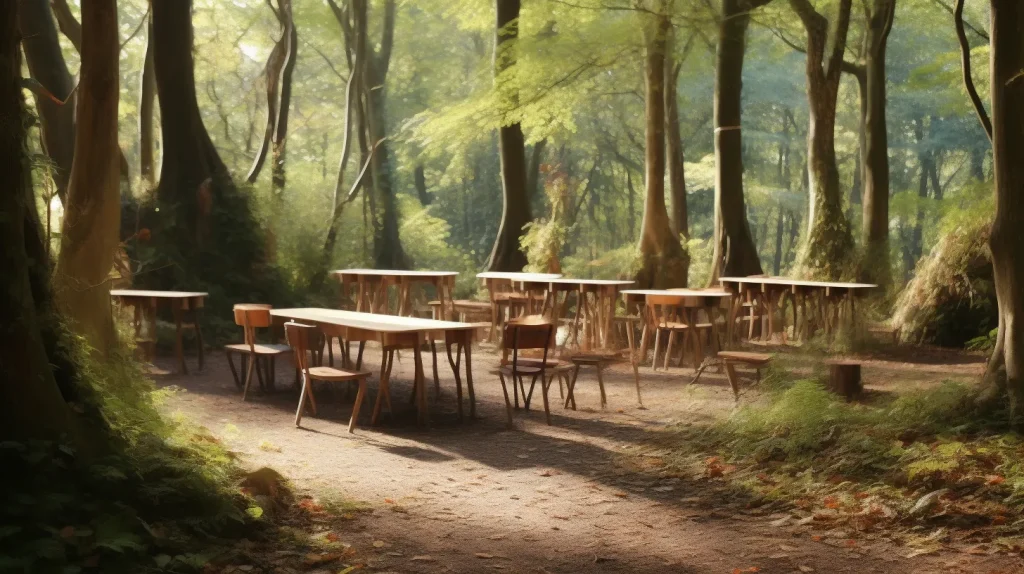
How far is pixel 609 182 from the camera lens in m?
38.8

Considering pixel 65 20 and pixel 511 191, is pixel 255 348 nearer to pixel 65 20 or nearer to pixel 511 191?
pixel 511 191

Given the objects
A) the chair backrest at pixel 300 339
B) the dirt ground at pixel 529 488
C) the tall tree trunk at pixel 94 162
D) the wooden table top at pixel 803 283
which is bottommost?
the dirt ground at pixel 529 488

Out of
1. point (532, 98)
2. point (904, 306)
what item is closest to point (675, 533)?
point (904, 306)

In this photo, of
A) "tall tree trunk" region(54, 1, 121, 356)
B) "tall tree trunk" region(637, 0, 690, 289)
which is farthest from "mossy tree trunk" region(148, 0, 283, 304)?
"tall tree trunk" region(54, 1, 121, 356)

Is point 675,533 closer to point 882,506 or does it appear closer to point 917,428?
point 882,506

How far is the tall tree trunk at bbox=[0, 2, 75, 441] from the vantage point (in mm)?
4523

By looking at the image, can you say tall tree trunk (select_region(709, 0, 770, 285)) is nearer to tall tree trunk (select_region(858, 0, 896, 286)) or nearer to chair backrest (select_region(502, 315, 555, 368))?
tall tree trunk (select_region(858, 0, 896, 286))

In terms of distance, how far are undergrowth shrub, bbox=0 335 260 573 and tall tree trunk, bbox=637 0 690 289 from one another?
1159 cm

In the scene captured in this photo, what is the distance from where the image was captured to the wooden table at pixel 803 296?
13000 millimetres

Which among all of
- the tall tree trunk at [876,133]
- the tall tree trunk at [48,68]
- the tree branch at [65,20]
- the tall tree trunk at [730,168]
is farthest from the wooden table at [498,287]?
the tree branch at [65,20]

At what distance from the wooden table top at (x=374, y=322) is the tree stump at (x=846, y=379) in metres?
3.54

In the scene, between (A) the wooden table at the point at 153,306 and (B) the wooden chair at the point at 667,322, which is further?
(B) the wooden chair at the point at 667,322

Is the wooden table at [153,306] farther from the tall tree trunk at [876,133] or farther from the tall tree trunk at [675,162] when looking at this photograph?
the tall tree trunk at [675,162]

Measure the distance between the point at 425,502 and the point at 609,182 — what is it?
110ft
